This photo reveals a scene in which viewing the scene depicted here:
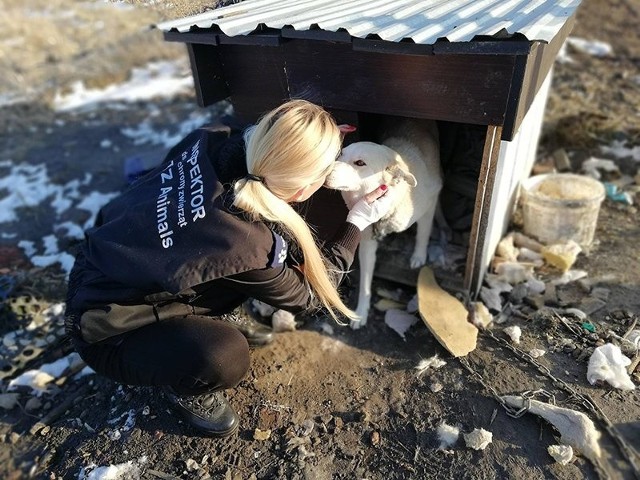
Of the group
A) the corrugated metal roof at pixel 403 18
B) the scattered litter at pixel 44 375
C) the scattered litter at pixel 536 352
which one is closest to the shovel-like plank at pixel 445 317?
the scattered litter at pixel 536 352

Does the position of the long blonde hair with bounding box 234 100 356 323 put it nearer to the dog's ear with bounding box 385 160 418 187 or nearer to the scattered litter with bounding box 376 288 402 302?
the dog's ear with bounding box 385 160 418 187

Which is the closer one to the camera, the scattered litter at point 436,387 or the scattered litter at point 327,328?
the scattered litter at point 436,387

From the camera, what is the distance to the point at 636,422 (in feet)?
7.78

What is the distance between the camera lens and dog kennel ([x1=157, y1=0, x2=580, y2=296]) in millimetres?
2279

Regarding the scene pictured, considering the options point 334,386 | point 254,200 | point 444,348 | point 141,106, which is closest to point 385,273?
point 444,348

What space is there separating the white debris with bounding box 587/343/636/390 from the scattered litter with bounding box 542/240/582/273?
0.78 m

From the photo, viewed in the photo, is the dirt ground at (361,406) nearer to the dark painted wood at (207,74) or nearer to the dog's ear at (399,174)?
the dark painted wood at (207,74)

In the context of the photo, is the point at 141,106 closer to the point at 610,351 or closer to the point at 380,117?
the point at 380,117

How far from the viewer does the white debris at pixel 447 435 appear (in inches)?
95.3

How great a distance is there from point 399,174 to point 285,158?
2.73ft

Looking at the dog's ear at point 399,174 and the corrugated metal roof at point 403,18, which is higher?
the corrugated metal roof at point 403,18

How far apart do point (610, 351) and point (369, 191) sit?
1546mm

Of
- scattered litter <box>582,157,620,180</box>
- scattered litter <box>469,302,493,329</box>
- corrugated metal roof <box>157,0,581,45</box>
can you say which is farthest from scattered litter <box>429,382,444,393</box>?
scattered litter <box>582,157,620,180</box>

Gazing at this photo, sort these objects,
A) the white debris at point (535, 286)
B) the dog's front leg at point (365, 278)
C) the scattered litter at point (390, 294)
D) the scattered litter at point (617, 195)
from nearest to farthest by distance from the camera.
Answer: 1. the dog's front leg at point (365, 278)
2. the white debris at point (535, 286)
3. the scattered litter at point (390, 294)
4. the scattered litter at point (617, 195)
